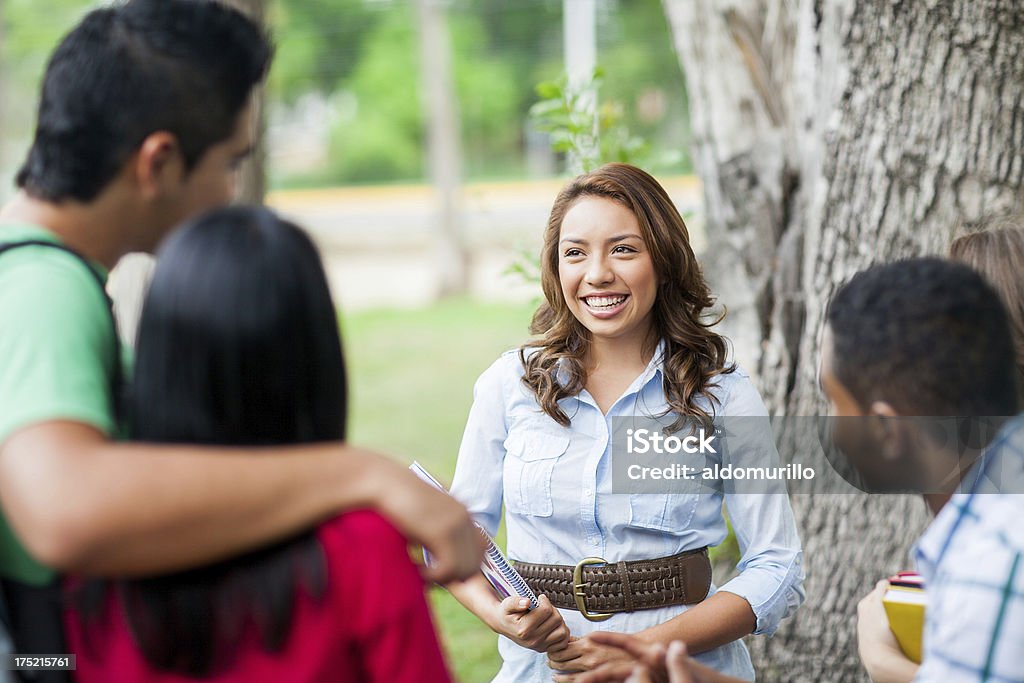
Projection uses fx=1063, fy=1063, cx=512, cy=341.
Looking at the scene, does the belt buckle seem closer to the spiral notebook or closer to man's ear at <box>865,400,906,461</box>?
the spiral notebook

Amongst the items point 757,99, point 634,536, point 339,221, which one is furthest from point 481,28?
point 634,536

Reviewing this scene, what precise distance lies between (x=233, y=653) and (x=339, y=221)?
23874 mm

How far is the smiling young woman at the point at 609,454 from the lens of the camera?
2256mm

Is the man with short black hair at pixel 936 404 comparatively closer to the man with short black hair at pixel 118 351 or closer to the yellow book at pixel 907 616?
the yellow book at pixel 907 616

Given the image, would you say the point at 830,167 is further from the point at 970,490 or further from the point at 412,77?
the point at 412,77

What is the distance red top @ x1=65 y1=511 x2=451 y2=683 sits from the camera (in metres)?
1.35

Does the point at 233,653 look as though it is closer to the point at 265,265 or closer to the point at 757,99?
the point at 265,265

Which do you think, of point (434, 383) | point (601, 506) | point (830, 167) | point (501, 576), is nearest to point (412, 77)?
point (434, 383)

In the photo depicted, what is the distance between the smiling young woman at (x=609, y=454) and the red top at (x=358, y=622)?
31.2 inches

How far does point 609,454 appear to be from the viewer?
2.35 metres

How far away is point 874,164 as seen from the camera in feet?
10.7

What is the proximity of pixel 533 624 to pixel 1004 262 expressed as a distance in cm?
116

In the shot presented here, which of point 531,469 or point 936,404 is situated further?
point 531,469

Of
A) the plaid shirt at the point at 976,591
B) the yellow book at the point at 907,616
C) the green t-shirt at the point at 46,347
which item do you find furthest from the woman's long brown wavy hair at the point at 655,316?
the green t-shirt at the point at 46,347
